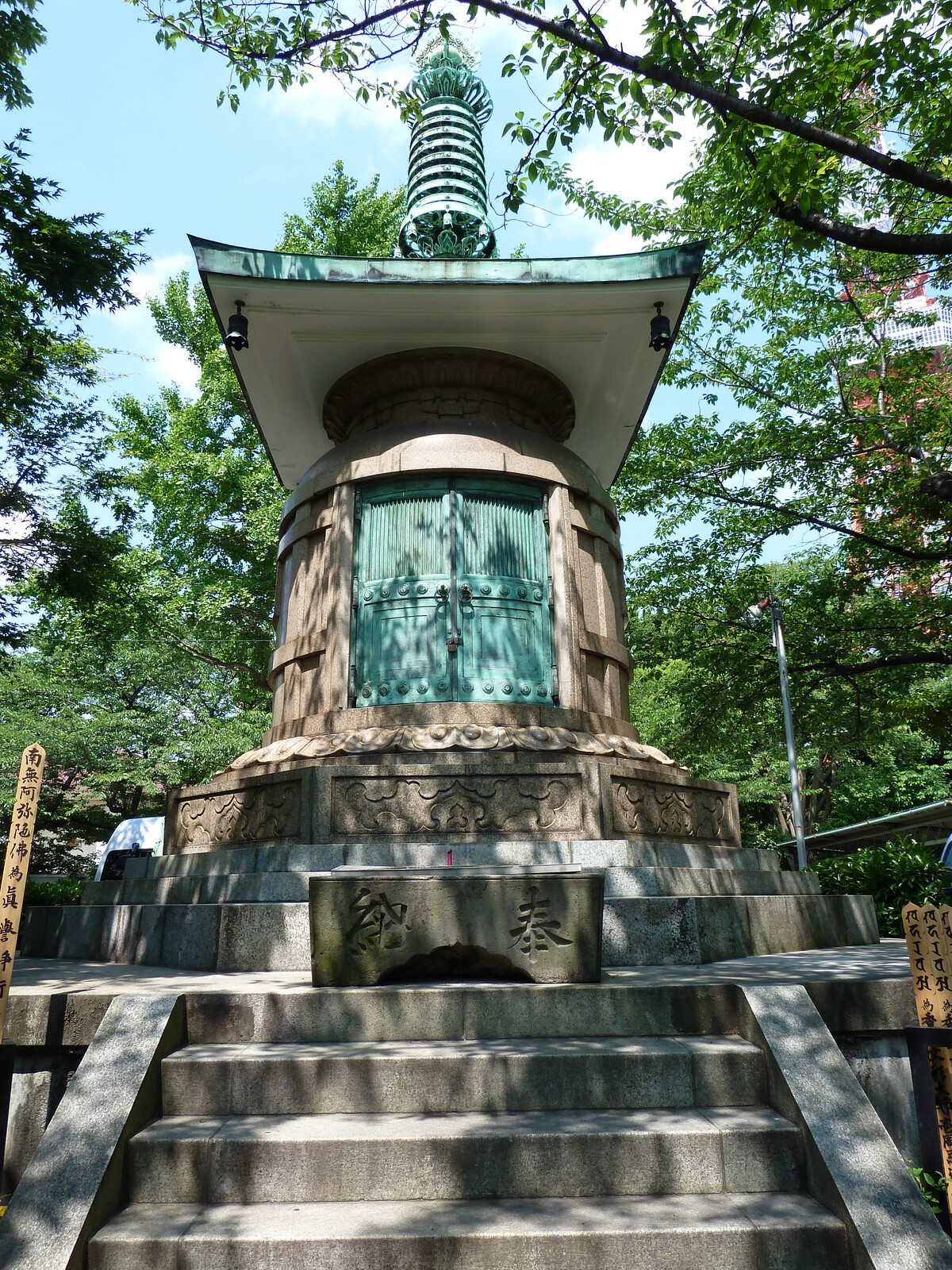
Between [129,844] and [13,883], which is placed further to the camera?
[129,844]

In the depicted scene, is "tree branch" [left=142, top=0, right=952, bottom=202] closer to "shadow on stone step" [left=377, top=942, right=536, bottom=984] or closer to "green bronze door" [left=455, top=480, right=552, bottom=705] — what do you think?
"green bronze door" [left=455, top=480, right=552, bottom=705]

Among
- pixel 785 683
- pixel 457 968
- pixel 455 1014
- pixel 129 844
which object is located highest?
pixel 785 683

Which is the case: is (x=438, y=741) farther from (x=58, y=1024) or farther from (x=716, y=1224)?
(x=716, y=1224)

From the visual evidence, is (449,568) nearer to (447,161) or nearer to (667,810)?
(667,810)

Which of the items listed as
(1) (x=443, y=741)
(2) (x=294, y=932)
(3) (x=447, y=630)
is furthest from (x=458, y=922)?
(3) (x=447, y=630)

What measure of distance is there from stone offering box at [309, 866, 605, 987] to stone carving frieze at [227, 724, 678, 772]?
254 cm

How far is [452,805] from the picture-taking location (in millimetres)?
6535

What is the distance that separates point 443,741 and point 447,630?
1.29 meters

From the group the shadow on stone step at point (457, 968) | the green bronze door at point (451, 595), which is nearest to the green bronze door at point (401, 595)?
the green bronze door at point (451, 595)

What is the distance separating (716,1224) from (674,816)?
4.55 meters

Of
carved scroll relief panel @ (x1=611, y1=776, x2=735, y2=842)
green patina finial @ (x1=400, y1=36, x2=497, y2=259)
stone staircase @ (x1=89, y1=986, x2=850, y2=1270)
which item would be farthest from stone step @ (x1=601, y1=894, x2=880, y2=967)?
green patina finial @ (x1=400, y1=36, x2=497, y2=259)

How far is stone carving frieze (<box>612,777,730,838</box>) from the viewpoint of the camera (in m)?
6.79

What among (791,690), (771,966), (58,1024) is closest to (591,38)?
(771,966)

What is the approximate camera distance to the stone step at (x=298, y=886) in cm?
577
